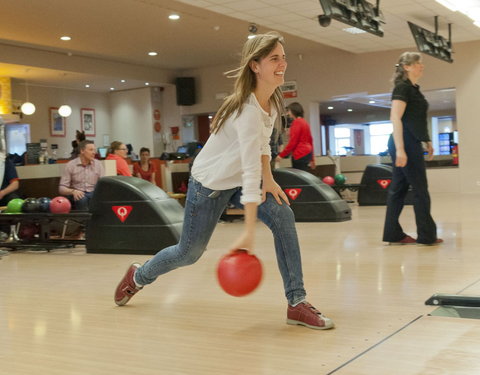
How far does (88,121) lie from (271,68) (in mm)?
14286

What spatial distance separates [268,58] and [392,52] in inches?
442

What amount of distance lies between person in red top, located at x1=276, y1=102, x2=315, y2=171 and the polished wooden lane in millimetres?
2839

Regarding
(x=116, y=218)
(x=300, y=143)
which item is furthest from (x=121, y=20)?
(x=116, y=218)

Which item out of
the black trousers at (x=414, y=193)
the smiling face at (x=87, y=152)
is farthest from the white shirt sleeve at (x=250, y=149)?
the smiling face at (x=87, y=152)

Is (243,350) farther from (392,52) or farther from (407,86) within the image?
(392,52)

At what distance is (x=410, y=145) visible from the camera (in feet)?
15.6

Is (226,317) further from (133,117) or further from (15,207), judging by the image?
(133,117)

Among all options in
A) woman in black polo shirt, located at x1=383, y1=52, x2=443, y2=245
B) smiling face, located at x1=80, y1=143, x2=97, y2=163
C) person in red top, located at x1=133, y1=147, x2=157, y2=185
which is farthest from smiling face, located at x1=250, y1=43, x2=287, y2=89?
person in red top, located at x1=133, y1=147, x2=157, y2=185

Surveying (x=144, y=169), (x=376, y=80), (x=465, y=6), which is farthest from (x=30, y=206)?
(x=376, y=80)

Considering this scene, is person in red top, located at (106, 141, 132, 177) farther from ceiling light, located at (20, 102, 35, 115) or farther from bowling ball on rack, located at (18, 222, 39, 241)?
ceiling light, located at (20, 102, 35, 115)

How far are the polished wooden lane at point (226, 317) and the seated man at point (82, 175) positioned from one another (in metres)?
1.22

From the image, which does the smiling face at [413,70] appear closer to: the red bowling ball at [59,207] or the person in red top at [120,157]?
the red bowling ball at [59,207]

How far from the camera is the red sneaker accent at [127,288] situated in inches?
124

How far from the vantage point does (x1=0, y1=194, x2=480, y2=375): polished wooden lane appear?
7.57ft
